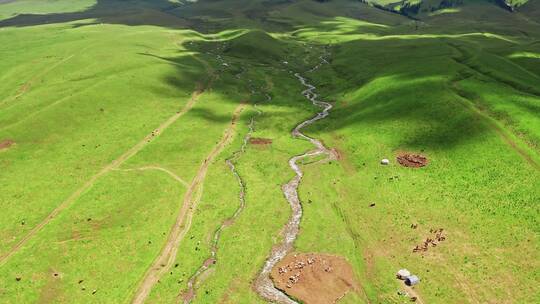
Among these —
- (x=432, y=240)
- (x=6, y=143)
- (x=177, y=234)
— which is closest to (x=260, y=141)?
(x=177, y=234)

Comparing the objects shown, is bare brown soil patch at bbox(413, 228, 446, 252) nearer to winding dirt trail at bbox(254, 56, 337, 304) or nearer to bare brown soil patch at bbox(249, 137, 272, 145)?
winding dirt trail at bbox(254, 56, 337, 304)

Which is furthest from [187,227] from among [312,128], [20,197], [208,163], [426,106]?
[426,106]

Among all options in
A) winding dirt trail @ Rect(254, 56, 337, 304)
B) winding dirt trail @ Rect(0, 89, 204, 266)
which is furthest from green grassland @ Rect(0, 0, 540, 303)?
winding dirt trail @ Rect(254, 56, 337, 304)

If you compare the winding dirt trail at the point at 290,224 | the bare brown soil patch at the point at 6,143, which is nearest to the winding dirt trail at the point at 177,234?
the winding dirt trail at the point at 290,224

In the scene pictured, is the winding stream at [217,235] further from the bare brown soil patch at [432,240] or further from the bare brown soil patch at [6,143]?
the bare brown soil patch at [6,143]

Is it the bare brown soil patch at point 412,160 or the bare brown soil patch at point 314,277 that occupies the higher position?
the bare brown soil patch at point 412,160

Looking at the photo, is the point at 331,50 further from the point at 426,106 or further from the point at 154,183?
the point at 154,183
